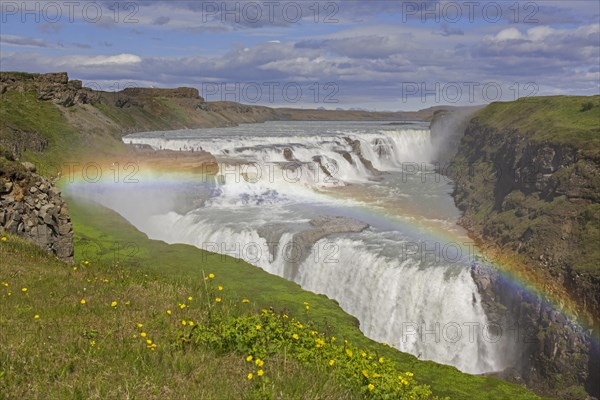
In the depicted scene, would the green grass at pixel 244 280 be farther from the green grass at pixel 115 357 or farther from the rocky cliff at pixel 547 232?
the rocky cliff at pixel 547 232

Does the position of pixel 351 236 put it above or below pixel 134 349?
below

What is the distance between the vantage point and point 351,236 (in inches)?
1284

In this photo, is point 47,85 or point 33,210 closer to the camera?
point 33,210

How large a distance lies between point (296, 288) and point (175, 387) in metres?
14.4

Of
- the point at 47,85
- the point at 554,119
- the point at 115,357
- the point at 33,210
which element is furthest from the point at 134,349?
the point at 47,85

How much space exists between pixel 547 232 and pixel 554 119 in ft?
Result: 59.9

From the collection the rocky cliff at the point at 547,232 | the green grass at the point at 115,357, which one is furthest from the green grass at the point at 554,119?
the green grass at the point at 115,357

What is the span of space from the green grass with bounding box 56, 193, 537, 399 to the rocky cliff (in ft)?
35.2

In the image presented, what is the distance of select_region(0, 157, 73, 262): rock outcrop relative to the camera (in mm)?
15188

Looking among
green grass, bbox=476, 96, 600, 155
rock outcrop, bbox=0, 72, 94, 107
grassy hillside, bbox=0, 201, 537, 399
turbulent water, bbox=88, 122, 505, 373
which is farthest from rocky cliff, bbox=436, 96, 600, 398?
rock outcrop, bbox=0, 72, 94, 107

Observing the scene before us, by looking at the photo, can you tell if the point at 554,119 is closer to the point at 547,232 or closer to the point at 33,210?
the point at 547,232

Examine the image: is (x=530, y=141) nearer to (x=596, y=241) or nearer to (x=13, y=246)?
(x=596, y=241)

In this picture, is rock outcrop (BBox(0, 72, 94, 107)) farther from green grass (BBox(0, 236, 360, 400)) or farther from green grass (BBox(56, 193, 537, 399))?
green grass (BBox(0, 236, 360, 400))

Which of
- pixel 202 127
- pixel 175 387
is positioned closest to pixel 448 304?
pixel 175 387
